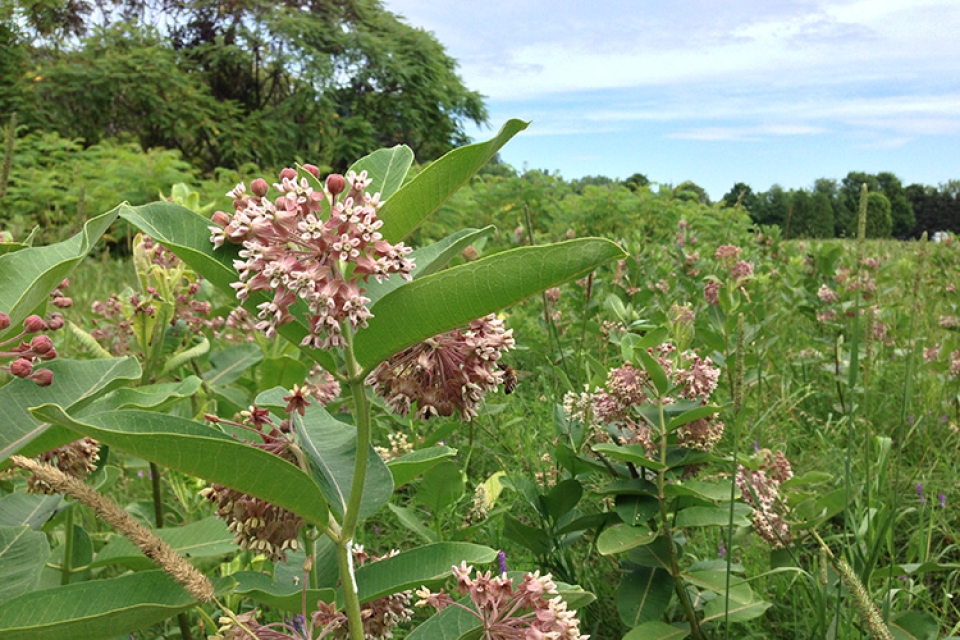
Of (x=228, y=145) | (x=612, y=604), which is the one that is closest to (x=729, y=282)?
(x=612, y=604)

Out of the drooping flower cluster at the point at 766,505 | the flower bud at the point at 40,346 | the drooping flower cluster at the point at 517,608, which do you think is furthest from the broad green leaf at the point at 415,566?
the drooping flower cluster at the point at 766,505

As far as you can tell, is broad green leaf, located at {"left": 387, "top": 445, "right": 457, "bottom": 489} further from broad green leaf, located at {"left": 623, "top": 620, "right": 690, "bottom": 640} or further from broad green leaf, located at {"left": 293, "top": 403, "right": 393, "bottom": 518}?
broad green leaf, located at {"left": 623, "top": 620, "right": 690, "bottom": 640}

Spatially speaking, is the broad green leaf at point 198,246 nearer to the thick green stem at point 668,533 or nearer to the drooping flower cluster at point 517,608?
the drooping flower cluster at point 517,608

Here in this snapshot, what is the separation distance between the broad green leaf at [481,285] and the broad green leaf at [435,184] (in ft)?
0.40

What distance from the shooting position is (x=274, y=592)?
1.02 metres

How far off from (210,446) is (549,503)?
0.95 meters

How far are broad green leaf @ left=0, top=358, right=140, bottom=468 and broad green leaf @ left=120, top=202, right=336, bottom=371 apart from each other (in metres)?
0.26

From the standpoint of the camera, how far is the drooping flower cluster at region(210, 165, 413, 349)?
758mm

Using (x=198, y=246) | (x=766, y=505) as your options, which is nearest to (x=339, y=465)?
(x=198, y=246)

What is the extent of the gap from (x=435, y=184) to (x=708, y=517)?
0.96m

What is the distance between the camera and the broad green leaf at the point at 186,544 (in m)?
1.28

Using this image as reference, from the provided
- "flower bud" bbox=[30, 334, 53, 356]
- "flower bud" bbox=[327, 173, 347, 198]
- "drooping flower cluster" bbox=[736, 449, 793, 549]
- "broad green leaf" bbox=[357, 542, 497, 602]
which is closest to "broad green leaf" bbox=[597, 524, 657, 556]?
"drooping flower cluster" bbox=[736, 449, 793, 549]

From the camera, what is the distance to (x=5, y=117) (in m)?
13.1

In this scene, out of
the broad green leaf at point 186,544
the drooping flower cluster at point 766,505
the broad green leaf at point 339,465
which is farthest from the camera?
the drooping flower cluster at point 766,505
